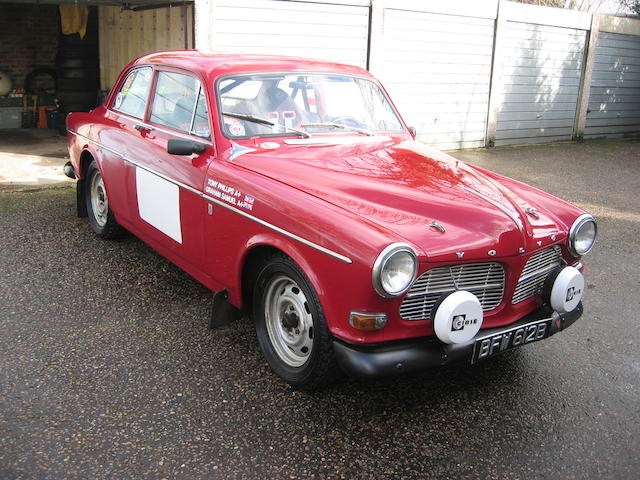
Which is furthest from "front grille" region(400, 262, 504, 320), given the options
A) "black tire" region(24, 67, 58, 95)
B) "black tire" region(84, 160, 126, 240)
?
"black tire" region(24, 67, 58, 95)

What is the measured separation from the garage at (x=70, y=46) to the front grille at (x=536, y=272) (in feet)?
20.7

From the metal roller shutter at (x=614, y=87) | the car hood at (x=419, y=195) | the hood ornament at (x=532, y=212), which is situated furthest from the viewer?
the metal roller shutter at (x=614, y=87)

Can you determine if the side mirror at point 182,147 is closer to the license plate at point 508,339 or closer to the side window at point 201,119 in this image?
the side window at point 201,119

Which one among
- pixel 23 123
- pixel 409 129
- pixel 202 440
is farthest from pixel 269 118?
pixel 23 123

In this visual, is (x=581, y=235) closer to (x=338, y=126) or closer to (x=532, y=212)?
(x=532, y=212)

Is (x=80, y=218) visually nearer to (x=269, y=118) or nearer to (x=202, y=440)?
(x=269, y=118)

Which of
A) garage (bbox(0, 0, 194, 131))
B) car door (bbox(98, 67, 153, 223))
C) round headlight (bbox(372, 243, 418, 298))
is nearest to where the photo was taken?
round headlight (bbox(372, 243, 418, 298))

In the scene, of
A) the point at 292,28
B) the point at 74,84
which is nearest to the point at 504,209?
the point at 292,28

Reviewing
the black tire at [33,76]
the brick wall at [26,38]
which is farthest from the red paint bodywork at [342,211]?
the brick wall at [26,38]

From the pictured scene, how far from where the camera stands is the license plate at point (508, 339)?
3.06 meters

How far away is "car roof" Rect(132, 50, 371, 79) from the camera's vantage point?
415 centimetres

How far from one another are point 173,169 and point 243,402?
1640mm

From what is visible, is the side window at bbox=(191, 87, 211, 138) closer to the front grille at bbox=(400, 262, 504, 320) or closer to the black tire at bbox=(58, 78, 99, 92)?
the front grille at bbox=(400, 262, 504, 320)

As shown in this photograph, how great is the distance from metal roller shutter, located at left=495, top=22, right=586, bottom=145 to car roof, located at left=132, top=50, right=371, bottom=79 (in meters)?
8.38
